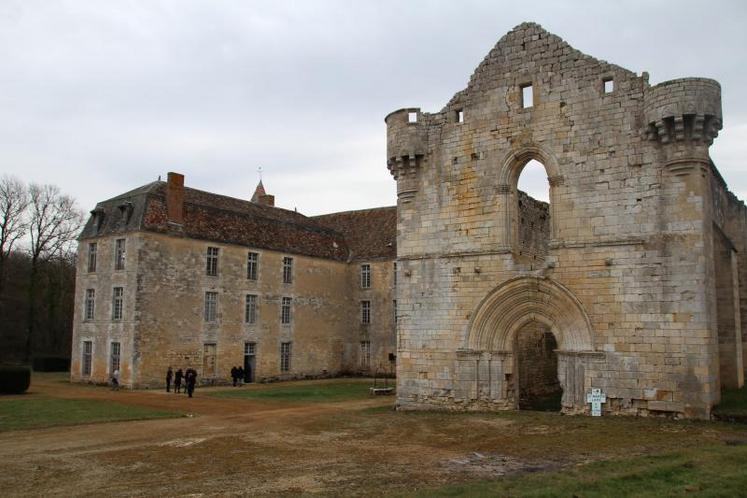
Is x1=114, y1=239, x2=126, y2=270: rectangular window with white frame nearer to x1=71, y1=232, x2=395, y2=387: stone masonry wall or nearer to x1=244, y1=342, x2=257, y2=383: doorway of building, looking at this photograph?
x1=71, y1=232, x2=395, y2=387: stone masonry wall

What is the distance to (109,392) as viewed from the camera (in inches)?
901

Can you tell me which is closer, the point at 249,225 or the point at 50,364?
the point at 249,225

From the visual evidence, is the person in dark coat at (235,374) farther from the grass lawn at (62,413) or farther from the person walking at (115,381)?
the grass lawn at (62,413)

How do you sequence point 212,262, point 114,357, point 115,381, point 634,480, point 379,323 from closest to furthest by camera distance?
point 634,480, point 115,381, point 114,357, point 212,262, point 379,323

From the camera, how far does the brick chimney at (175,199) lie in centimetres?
2608

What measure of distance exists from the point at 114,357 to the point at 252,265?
23.2 ft

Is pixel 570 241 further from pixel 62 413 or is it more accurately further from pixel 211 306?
pixel 211 306

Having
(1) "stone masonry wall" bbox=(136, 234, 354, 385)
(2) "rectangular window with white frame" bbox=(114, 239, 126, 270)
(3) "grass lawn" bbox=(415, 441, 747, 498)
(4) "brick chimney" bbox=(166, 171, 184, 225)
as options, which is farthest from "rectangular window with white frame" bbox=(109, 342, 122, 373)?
(3) "grass lawn" bbox=(415, 441, 747, 498)

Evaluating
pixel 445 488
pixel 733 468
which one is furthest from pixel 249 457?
pixel 733 468

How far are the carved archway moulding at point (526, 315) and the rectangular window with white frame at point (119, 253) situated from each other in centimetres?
1608

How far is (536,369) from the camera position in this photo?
66.4ft

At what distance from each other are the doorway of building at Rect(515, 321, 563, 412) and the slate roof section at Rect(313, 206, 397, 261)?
12.3 m

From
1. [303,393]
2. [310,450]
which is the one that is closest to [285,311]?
A: [303,393]

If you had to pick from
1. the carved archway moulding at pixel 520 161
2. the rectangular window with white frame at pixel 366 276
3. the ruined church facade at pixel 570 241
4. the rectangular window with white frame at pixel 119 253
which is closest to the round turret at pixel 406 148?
the ruined church facade at pixel 570 241
